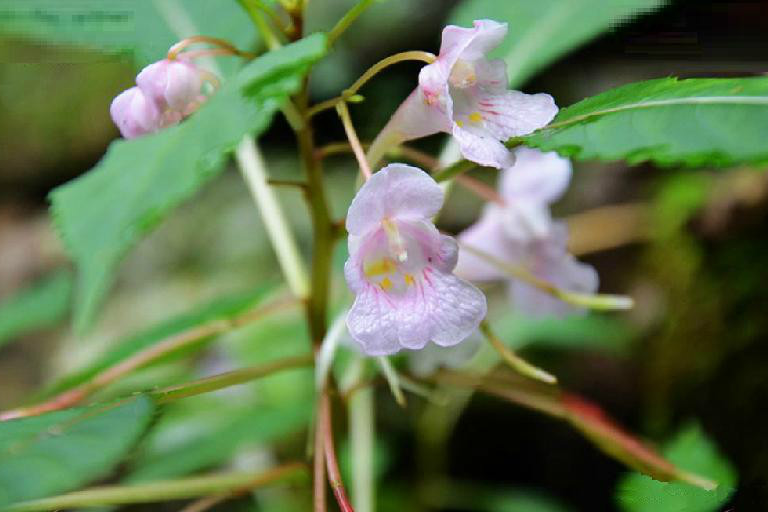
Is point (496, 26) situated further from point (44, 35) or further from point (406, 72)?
point (406, 72)

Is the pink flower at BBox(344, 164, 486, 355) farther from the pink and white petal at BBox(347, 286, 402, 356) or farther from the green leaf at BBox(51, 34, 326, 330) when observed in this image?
the green leaf at BBox(51, 34, 326, 330)

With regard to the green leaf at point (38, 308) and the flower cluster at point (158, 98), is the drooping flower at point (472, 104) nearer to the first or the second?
the flower cluster at point (158, 98)

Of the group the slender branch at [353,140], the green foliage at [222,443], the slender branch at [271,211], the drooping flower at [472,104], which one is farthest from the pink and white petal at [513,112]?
the green foliage at [222,443]

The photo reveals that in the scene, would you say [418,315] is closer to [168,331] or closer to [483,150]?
[483,150]

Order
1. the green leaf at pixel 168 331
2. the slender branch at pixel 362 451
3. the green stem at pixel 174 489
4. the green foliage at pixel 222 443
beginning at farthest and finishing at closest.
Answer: the green foliage at pixel 222 443, the slender branch at pixel 362 451, the green leaf at pixel 168 331, the green stem at pixel 174 489

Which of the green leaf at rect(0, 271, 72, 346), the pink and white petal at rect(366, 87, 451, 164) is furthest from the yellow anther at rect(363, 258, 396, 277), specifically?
the green leaf at rect(0, 271, 72, 346)

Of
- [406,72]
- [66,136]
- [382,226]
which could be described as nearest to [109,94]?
[66,136]
